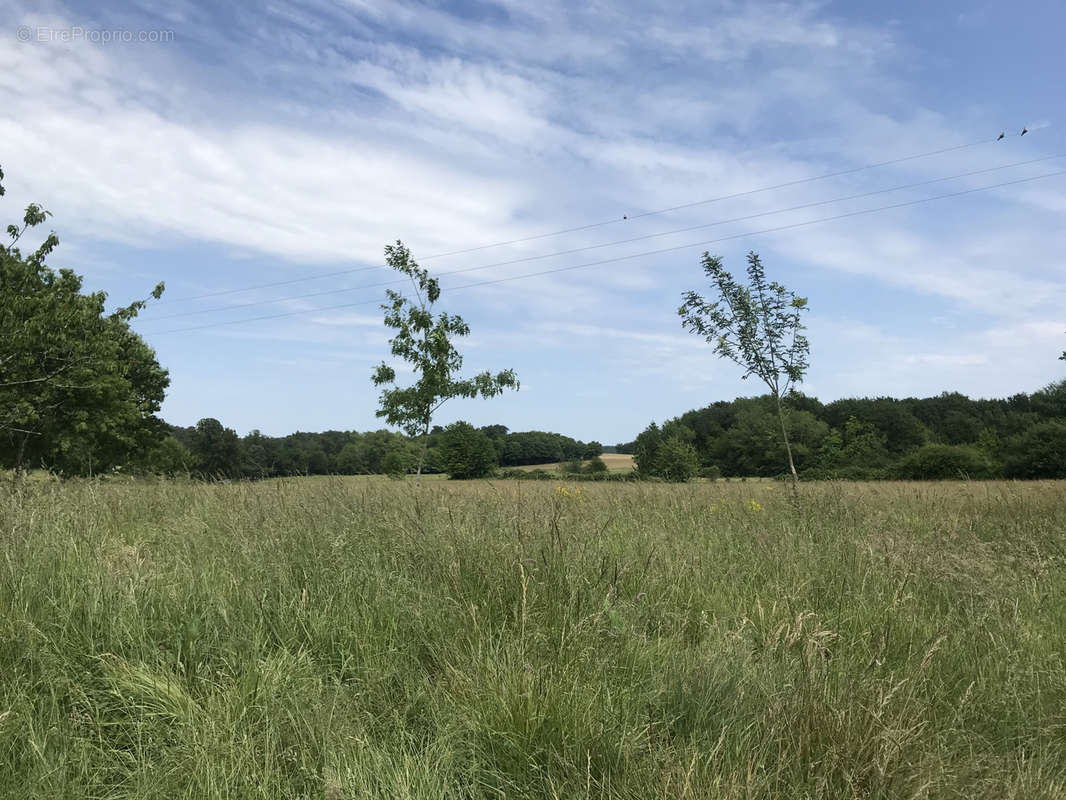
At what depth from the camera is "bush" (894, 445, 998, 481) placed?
40000 mm

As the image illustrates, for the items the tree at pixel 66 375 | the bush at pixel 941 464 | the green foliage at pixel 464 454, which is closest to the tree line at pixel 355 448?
the green foliage at pixel 464 454

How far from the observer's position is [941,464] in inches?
1597

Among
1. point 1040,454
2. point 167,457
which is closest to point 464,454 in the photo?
point 167,457

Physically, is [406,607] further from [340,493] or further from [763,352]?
[763,352]

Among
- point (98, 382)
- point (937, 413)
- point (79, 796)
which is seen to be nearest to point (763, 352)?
point (79, 796)

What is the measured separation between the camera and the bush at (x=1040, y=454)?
39.7 m

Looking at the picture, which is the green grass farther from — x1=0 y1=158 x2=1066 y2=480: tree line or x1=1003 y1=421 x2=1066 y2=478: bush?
x1=1003 y1=421 x2=1066 y2=478: bush

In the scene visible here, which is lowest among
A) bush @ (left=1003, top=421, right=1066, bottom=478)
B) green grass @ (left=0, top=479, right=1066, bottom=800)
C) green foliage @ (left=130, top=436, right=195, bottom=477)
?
green grass @ (left=0, top=479, right=1066, bottom=800)

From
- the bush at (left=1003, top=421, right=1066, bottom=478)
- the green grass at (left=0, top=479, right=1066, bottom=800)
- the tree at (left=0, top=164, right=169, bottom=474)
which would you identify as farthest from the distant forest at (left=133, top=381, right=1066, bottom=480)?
the green grass at (left=0, top=479, right=1066, bottom=800)

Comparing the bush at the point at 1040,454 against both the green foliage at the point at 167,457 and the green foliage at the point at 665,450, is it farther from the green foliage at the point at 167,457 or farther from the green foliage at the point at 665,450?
the green foliage at the point at 167,457

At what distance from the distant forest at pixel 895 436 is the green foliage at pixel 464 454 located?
12.1 meters

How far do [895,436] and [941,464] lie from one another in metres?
38.8

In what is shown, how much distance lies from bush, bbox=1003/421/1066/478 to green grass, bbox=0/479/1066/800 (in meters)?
44.8

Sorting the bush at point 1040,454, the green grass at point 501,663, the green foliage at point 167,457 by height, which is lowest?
the green grass at point 501,663
